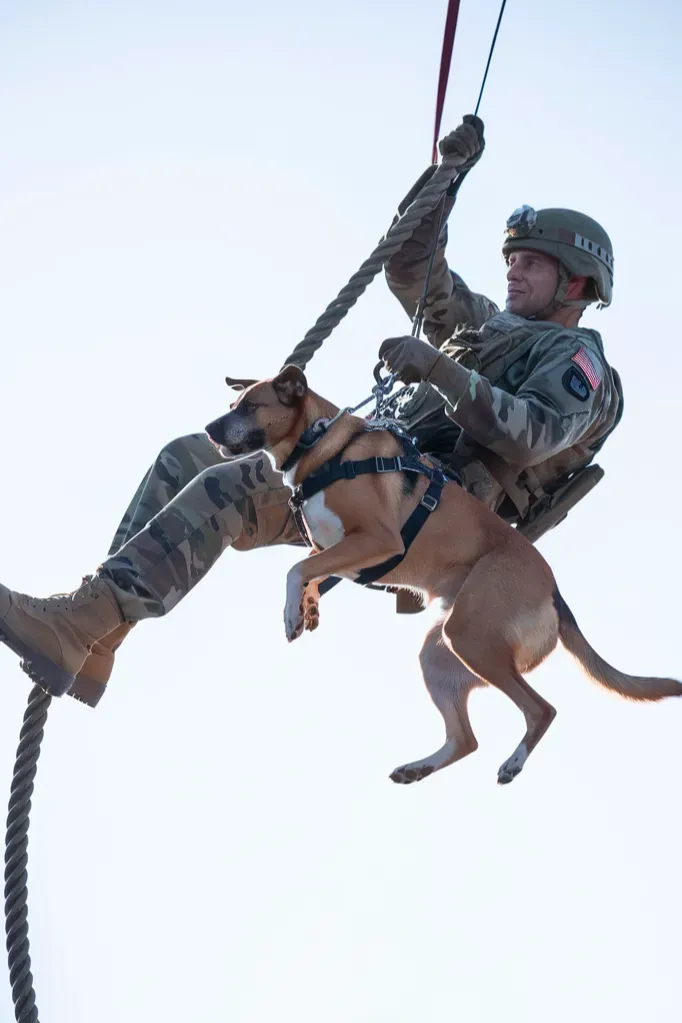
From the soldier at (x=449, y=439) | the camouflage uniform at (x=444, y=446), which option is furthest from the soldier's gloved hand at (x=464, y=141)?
the camouflage uniform at (x=444, y=446)

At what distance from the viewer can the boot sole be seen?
6.78 m

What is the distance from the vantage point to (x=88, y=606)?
6902 millimetres

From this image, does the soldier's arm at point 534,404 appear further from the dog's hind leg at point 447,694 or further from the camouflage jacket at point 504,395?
the dog's hind leg at point 447,694

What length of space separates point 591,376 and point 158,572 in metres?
2.40

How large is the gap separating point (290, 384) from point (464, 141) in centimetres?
167

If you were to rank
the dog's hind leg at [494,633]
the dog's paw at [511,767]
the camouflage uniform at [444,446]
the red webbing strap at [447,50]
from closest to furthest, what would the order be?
1. the red webbing strap at [447,50]
2. the dog's paw at [511,767]
3. the camouflage uniform at [444,446]
4. the dog's hind leg at [494,633]

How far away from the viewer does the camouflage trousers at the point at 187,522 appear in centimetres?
695

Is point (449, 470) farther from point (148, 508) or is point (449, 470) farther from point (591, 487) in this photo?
point (148, 508)

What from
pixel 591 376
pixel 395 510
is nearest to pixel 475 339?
pixel 591 376

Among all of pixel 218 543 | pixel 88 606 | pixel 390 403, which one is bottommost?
pixel 88 606

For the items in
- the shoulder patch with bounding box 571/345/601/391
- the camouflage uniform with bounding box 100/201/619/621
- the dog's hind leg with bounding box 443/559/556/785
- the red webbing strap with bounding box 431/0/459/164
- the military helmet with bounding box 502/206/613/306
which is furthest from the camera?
the military helmet with bounding box 502/206/613/306

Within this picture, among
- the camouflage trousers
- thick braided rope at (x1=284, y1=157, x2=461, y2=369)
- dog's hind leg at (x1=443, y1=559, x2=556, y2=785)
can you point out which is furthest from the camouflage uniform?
dog's hind leg at (x1=443, y1=559, x2=556, y2=785)

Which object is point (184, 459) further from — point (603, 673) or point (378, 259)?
point (603, 673)

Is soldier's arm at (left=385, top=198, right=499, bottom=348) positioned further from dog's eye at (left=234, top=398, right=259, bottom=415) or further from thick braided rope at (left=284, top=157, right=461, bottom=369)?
dog's eye at (left=234, top=398, right=259, bottom=415)
